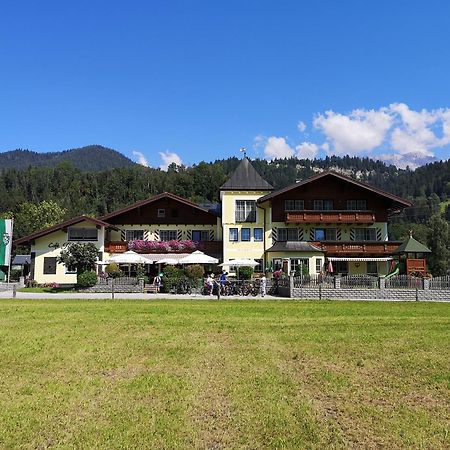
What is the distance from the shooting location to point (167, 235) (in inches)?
1730

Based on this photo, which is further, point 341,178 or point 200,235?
point 200,235

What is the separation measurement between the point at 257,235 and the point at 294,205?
Answer: 413 centimetres

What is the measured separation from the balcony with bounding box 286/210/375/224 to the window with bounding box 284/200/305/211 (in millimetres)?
1438

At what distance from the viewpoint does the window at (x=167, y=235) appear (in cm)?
4384

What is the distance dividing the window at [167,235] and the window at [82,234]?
5.77 meters

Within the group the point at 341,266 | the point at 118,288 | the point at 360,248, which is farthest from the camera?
the point at 341,266

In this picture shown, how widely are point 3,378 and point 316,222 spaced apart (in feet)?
112

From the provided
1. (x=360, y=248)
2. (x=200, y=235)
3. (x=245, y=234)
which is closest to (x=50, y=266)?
(x=200, y=235)

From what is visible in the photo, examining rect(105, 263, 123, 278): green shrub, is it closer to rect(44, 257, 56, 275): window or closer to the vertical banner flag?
rect(44, 257, 56, 275): window

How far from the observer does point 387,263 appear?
41094 mm

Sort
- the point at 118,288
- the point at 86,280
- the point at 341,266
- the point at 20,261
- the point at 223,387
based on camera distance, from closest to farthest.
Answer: the point at 223,387
the point at 118,288
the point at 86,280
the point at 341,266
the point at 20,261

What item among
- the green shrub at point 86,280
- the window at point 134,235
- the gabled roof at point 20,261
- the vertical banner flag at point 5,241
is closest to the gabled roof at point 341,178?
the window at point 134,235

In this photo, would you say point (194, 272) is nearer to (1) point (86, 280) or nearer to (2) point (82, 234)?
(1) point (86, 280)

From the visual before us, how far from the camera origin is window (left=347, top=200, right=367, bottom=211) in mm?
41750
